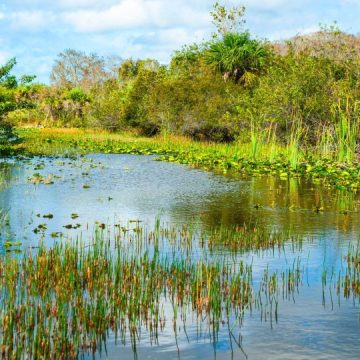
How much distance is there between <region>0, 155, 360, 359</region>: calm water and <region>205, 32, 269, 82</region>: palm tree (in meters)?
13.3

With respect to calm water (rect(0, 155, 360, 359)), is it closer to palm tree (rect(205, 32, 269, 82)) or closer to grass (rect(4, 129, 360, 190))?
grass (rect(4, 129, 360, 190))

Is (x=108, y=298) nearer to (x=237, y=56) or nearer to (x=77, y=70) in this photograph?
(x=237, y=56)

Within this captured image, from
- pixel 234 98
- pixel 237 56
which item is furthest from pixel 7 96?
pixel 237 56

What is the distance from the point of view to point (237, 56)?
35.7 meters

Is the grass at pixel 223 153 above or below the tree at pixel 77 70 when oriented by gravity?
below

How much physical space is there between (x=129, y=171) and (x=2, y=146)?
18.7 feet

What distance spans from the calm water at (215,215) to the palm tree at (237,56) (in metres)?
13.3

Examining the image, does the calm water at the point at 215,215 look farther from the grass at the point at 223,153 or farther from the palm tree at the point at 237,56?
the palm tree at the point at 237,56

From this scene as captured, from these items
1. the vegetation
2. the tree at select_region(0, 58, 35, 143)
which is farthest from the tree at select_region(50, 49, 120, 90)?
the tree at select_region(0, 58, 35, 143)

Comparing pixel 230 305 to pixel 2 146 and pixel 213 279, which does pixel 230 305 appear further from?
pixel 2 146

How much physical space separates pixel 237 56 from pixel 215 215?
23880 mm

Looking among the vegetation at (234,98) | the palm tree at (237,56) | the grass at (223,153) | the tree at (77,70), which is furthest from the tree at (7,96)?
the tree at (77,70)

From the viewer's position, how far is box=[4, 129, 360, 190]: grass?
1994 cm

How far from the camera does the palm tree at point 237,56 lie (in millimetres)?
35625
